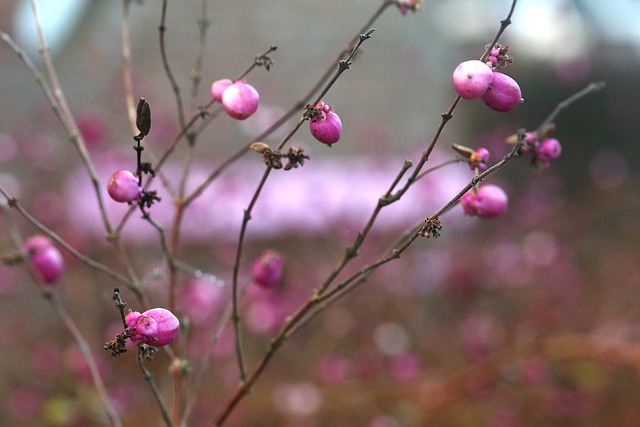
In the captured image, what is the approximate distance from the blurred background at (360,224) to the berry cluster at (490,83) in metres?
0.47

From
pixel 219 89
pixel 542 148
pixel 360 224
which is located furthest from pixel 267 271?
pixel 360 224

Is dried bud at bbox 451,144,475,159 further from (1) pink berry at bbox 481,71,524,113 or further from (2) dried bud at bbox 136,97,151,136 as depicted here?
(2) dried bud at bbox 136,97,151,136

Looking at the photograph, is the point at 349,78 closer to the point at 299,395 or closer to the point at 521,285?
the point at 521,285

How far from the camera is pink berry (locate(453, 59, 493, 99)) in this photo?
0.59 meters

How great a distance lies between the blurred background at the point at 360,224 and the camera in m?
2.06

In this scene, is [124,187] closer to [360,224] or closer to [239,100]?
[239,100]

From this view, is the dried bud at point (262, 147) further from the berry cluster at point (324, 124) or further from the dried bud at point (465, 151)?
the dried bud at point (465, 151)

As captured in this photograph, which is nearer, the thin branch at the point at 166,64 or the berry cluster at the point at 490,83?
the berry cluster at the point at 490,83

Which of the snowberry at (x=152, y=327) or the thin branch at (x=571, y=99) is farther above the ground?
the thin branch at (x=571, y=99)

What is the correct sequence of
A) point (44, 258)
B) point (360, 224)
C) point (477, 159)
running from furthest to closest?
point (360, 224)
point (44, 258)
point (477, 159)

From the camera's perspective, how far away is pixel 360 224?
104 inches

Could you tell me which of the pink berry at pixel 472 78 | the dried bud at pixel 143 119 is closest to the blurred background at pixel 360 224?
the dried bud at pixel 143 119

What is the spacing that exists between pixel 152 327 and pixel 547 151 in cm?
47

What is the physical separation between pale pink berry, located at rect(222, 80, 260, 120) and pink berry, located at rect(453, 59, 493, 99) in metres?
0.21
